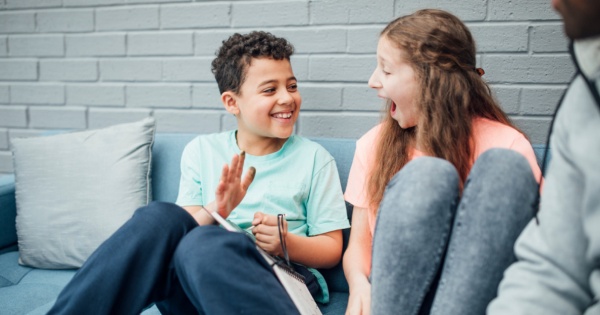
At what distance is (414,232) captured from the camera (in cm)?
106

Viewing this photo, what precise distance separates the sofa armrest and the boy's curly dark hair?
900mm

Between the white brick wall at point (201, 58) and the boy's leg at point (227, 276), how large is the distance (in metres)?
0.99

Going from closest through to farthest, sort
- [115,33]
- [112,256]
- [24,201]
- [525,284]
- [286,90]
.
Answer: [525,284] → [112,256] → [286,90] → [24,201] → [115,33]

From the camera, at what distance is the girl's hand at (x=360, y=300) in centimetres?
142

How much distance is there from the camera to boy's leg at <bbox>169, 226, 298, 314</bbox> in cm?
116

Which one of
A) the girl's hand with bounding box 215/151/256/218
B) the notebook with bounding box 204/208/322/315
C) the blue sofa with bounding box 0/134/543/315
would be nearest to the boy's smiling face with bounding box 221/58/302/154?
the blue sofa with bounding box 0/134/543/315

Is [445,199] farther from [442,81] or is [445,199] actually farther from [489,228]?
[442,81]

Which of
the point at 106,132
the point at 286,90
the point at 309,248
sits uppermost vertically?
the point at 286,90

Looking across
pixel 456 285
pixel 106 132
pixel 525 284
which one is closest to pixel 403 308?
pixel 456 285

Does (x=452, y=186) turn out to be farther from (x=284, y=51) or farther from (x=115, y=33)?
(x=115, y=33)

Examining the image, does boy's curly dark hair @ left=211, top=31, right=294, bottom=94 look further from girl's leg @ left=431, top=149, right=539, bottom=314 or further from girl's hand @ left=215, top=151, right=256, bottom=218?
girl's leg @ left=431, top=149, right=539, bottom=314

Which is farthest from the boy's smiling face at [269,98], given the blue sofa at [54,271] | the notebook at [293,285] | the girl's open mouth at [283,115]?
the notebook at [293,285]

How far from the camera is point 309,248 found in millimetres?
1643

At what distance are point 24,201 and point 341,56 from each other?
1249 mm
